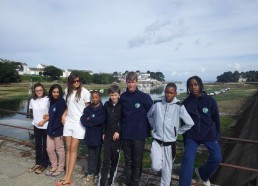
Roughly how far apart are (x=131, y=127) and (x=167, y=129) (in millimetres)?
578

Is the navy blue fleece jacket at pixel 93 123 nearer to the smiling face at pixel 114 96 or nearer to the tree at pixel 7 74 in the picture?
the smiling face at pixel 114 96

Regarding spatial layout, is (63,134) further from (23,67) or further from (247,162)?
(23,67)

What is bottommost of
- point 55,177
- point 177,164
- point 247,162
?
point 177,164

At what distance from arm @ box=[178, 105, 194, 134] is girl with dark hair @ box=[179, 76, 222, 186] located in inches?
4.5

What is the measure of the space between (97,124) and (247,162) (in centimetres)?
510

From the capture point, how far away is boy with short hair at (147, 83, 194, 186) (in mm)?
3578

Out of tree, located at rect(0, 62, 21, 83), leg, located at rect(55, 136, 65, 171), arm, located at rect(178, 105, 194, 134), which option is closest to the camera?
arm, located at rect(178, 105, 194, 134)

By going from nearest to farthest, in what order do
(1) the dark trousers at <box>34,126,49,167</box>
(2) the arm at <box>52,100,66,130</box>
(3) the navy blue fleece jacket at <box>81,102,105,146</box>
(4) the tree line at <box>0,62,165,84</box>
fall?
(3) the navy blue fleece jacket at <box>81,102,105,146</box>
(2) the arm at <box>52,100,66,130</box>
(1) the dark trousers at <box>34,126,49,167</box>
(4) the tree line at <box>0,62,165,84</box>

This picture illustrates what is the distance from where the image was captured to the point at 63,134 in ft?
14.5

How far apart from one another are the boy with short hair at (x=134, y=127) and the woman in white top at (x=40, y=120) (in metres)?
1.88

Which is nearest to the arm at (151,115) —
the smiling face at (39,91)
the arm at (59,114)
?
the arm at (59,114)

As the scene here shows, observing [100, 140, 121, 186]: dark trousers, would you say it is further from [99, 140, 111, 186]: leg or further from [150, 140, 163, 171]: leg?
[150, 140, 163, 171]: leg

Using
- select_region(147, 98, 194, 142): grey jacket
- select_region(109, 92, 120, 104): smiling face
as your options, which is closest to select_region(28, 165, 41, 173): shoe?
select_region(109, 92, 120, 104): smiling face

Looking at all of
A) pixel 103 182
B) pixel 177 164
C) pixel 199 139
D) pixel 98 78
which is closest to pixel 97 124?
pixel 103 182
